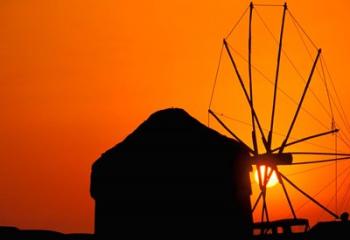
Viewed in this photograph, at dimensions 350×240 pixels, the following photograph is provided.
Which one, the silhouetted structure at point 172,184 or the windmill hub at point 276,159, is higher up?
the windmill hub at point 276,159

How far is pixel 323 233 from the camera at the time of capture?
1770cm

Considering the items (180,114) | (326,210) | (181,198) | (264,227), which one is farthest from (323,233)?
(326,210)

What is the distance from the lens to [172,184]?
17516mm

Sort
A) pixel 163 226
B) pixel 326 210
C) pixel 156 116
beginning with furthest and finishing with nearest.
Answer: pixel 326 210 → pixel 156 116 → pixel 163 226

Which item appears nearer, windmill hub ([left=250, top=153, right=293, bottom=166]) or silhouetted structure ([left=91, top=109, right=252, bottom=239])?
silhouetted structure ([left=91, top=109, right=252, bottom=239])

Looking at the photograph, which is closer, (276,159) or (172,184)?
(172,184)

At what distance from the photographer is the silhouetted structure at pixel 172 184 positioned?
1747cm

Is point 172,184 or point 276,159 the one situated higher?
point 276,159

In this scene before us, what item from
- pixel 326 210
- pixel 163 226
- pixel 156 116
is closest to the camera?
pixel 163 226

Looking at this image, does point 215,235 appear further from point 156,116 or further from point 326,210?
point 326,210

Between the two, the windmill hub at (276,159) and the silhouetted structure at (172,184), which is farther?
the windmill hub at (276,159)

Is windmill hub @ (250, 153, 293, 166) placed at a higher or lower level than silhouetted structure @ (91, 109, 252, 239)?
higher

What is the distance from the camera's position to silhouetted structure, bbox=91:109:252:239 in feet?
57.3

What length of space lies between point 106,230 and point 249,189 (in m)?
4.32
